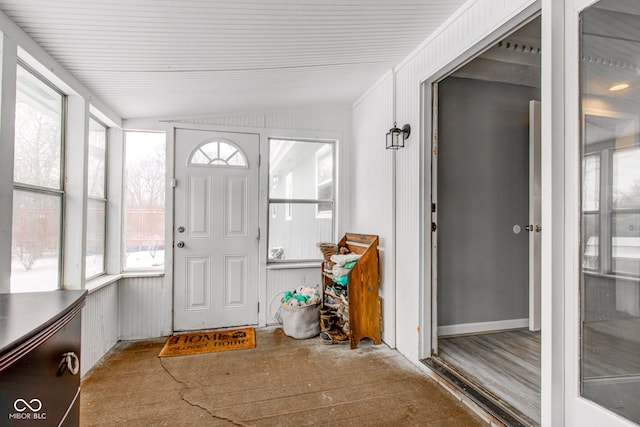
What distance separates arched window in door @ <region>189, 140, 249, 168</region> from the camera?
10.6ft

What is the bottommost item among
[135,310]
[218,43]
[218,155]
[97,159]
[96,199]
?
[135,310]

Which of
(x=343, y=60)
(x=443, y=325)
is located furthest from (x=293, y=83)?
(x=443, y=325)

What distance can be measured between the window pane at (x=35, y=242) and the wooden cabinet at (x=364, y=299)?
2137mm

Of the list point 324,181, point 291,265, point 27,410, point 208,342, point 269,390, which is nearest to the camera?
point 27,410

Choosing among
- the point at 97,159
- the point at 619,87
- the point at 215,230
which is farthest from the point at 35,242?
the point at 619,87

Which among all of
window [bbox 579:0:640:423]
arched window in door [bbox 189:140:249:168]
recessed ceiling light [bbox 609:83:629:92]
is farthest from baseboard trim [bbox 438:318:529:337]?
arched window in door [bbox 189:140:249:168]

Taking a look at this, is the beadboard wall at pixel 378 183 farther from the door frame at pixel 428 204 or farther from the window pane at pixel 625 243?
the window pane at pixel 625 243

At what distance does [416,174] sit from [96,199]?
2780 mm

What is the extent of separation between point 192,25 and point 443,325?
3.11 metres

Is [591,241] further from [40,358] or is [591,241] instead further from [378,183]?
[40,358]

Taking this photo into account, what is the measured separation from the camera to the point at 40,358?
87 centimetres

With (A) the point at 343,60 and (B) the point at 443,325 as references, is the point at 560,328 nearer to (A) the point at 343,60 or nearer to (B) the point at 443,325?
(B) the point at 443,325

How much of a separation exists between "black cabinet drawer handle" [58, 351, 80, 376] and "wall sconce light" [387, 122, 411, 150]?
Result: 94.2 inches

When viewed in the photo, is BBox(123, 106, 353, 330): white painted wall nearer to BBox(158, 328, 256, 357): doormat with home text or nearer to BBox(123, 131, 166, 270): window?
BBox(123, 131, 166, 270): window
